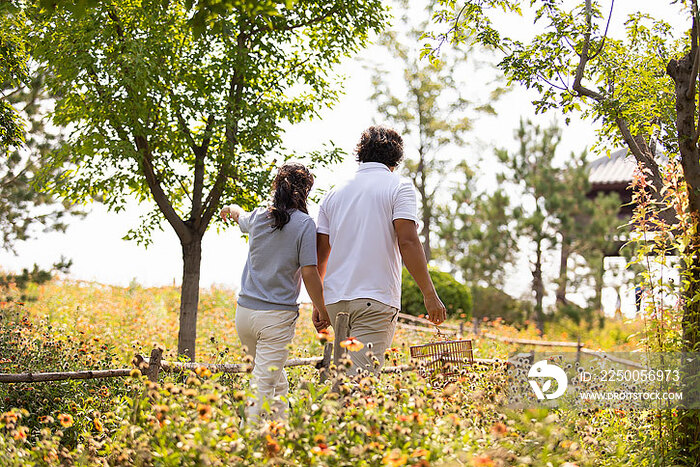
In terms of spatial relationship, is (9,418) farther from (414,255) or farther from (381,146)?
(381,146)

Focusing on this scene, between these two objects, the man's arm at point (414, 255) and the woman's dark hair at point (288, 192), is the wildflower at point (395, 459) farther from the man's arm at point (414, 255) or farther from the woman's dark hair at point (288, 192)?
the woman's dark hair at point (288, 192)

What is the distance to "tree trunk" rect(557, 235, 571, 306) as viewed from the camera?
15.4m

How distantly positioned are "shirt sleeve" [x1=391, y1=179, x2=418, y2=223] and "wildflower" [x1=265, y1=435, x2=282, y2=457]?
53.6 inches

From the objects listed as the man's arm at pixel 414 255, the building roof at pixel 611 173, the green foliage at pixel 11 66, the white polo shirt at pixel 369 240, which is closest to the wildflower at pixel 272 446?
the white polo shirt at pixel 369 240

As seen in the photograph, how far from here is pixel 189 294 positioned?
5.79 m

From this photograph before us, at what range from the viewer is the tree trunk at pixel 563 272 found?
15.4m

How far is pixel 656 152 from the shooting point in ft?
18.5

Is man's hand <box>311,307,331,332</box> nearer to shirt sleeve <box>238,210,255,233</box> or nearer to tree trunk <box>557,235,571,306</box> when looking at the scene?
shirt sleeve <box>238,210,255,233</box>

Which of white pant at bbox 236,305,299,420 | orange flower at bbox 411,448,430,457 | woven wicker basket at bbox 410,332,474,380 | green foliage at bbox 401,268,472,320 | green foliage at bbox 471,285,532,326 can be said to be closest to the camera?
orange flower at bbox 411,448,430,457

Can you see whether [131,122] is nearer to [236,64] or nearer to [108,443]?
[236,64]

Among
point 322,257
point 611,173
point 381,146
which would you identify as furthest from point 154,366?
point 611,173

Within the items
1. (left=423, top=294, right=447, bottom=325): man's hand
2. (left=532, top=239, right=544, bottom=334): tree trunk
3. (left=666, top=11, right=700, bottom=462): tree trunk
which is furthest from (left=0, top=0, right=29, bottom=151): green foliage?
(left=532, top=239, right=544, bottom=334): tree trunk

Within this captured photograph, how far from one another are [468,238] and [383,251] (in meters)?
13.3

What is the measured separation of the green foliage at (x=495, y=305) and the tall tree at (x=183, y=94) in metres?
11.3
